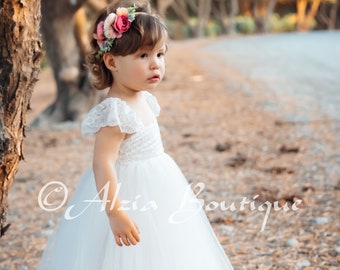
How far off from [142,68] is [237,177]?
2660 millimetres

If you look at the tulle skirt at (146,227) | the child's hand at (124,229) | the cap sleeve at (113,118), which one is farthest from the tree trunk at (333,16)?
the child's hand at (124,229)

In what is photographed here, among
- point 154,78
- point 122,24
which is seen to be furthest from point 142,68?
point 122,24

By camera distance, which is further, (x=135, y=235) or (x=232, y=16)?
(x=232, y=16)

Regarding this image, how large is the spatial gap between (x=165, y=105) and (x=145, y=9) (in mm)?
6081

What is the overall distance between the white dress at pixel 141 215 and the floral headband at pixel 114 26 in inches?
8.8

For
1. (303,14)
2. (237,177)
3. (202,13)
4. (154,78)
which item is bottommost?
(303,14)

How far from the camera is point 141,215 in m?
2.32

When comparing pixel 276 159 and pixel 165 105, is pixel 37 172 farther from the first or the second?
pixel 165 105

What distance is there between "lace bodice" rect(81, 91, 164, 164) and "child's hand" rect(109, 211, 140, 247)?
29 centimetres

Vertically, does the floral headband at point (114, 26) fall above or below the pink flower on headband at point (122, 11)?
below

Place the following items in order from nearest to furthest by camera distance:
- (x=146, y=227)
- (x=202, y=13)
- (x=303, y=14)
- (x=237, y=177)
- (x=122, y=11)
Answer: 1. (x=122, y=11)
2. (x=146, y=227)
3. (x=237, y=177)
4. (x=202, y=13)
5. (x=303, y=14)

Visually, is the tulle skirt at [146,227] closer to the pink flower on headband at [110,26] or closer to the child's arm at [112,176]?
the child's arm at [112,176]

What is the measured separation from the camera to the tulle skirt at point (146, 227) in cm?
232

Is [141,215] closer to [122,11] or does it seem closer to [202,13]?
[122,11]
